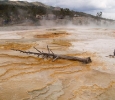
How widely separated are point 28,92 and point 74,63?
299 cm

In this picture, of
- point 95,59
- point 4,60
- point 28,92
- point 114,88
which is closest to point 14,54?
point 4,60

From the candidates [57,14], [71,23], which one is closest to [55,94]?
[71,23]

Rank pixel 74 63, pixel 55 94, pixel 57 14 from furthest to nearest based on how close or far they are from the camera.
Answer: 1. pixel 57 14
2. pixel 74 63
3. pixel 55 94

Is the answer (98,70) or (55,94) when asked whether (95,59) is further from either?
(55,94)

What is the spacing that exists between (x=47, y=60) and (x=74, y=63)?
1.08 meters

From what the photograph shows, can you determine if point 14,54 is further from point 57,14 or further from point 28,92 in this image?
point 57,14

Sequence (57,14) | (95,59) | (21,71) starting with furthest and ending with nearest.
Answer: (57,14)
(95,59)
(21,71)

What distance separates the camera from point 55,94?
17.7 feet

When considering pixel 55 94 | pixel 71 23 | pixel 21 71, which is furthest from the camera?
pixel 71 23

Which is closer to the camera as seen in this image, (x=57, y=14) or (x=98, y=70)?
(x=98, y=70)

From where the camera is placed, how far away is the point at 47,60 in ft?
27.3

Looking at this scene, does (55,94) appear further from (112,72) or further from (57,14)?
(57,14)

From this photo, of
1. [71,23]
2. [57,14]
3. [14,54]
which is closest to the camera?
[14,54]

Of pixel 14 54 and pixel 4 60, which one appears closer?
pixel 4 60
